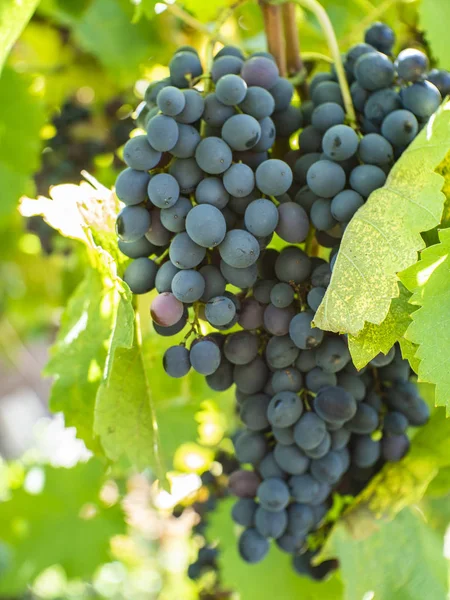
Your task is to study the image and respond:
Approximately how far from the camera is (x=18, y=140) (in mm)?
1231

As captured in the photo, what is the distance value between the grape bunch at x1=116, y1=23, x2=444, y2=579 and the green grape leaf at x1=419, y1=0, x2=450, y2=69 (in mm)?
92

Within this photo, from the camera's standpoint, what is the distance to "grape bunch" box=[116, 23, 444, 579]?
57 centimetres

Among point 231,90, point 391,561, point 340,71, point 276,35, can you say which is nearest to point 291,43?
point 276,35

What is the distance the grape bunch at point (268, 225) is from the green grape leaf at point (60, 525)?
718 millimetres

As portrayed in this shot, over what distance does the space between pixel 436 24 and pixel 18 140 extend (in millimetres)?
842

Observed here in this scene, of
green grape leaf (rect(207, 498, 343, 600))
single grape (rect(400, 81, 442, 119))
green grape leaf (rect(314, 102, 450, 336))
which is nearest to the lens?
green grape leaf (rect(314, 102, 450, 336))

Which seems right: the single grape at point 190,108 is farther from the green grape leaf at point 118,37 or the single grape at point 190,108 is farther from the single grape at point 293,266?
the green grape leaf at point 118,37

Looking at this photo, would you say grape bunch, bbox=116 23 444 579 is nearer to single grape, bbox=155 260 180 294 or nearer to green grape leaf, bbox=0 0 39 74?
single grape, bbox=155 260 180 294

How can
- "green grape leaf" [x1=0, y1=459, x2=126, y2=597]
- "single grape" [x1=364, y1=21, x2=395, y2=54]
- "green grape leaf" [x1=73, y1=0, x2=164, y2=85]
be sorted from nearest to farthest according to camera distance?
"single grape" [x1=364, y1=21, x2=395, y2=54] < "green grape leaf" [x1=73, y1=0, x2=164, y2=85] < "green grape leaf" [x1=0, y1=459, x2=126, y2=597]

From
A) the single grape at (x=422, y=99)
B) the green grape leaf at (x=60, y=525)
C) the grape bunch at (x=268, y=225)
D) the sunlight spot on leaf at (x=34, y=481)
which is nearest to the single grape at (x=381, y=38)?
the grape bunch at (x=268, y=225)

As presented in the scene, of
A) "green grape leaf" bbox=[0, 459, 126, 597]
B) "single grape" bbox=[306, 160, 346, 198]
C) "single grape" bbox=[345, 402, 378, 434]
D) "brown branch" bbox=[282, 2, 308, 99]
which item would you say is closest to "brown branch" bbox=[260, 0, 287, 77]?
"brown branch" bbox=[282, 2, 308, 99]

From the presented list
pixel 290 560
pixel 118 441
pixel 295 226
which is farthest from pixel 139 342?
pixel 290 560

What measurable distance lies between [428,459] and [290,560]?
0.35m

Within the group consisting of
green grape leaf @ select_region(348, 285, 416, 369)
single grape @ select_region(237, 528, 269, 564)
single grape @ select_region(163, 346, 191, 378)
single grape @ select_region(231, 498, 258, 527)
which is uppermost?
green grape leaf @ select_region(348, 285, 416, 369)
